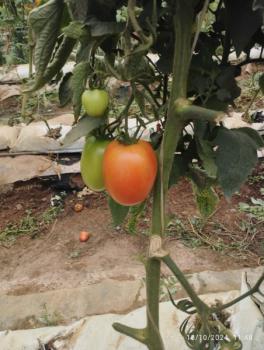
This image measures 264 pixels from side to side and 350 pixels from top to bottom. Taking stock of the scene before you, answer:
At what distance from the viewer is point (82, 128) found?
59 centimetres

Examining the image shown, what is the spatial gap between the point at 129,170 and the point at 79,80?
5.0 inches

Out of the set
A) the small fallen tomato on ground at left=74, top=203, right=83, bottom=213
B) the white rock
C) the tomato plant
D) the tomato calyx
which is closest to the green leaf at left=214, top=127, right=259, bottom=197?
the tomato plant

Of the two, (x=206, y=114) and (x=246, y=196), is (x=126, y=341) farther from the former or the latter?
(x=246, y=196)

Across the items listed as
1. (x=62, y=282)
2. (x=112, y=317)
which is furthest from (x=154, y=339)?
(x=62, y=282)

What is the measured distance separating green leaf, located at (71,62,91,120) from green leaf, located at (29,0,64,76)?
0.04 metres

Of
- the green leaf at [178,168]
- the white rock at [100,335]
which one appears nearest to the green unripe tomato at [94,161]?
the green leaf at [178,168]

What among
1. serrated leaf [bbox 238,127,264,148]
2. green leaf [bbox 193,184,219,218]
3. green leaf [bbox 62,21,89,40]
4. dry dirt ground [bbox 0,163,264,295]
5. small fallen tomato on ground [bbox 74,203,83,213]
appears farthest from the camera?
small fallen tomato on ground [bbox 74,203,83,213]

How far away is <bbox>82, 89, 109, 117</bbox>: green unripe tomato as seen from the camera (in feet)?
1.88

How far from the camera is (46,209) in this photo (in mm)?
2236

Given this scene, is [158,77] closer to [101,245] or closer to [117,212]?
[117,212]

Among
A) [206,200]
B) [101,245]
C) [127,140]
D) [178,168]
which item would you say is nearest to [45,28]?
[127,140]

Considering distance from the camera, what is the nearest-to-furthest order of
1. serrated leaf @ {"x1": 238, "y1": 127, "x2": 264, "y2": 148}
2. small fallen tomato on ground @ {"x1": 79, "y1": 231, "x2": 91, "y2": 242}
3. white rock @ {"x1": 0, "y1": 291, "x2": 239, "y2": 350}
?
serrated leaf @ {"x1": 238, "y1": 127, "x2": 264, "y2": 148}
white rock @ {"x1": 0, "y1": 291, "x2": 239, "y2": 350}
small fallen tomato on ground @ {"x1": 79, "y1": 231, "x2": 91, "y2": 242}

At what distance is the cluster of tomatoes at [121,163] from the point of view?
54 cm

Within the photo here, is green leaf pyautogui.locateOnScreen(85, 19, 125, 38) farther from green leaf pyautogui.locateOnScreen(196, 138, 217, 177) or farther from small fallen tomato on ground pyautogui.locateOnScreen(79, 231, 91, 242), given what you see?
small fallen tomato on ground pyautogui.locateOnScreen(79, 231, 91, 242)
